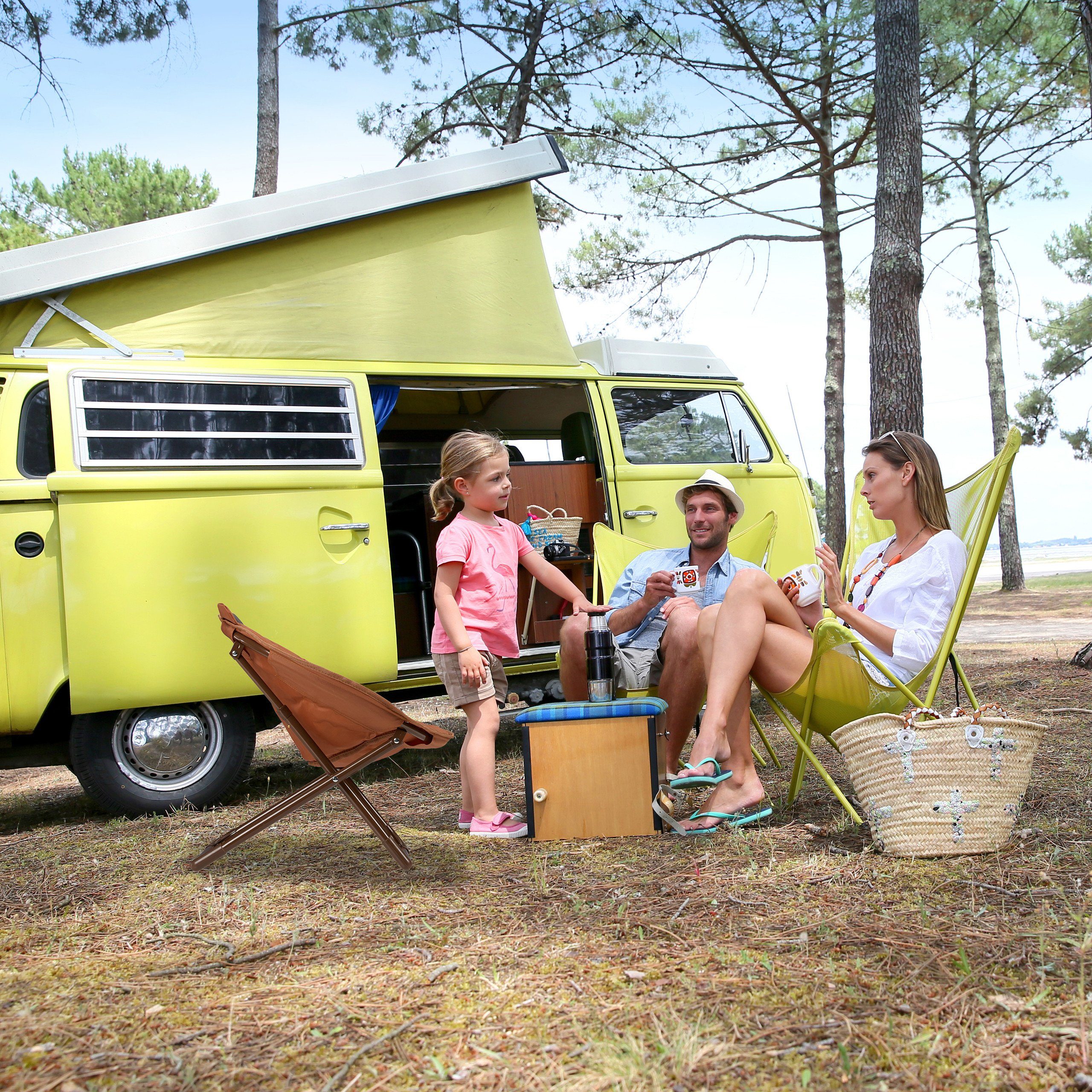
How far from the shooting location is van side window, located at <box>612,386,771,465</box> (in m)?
5.57

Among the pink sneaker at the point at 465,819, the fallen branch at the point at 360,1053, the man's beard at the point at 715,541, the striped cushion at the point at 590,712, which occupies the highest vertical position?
the man's beard at the point at 715,541

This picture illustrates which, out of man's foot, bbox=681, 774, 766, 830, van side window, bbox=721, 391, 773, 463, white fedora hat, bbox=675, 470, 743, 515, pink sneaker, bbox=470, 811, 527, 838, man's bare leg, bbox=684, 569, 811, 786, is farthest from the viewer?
van side window, bbox=721, 391, 773, 463

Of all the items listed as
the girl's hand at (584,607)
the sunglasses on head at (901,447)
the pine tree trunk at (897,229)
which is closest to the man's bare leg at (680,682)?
the girl's hand at (584,607)

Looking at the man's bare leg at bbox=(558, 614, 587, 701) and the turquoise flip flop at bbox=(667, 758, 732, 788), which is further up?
the man's bare leg at bbox=(558, 614, 587, 701)

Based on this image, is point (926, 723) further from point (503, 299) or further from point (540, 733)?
point (503, 299)

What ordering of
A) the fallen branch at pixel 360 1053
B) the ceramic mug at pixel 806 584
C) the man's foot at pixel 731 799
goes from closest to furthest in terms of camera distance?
the fallen branch at pixel 360 1053
the man's foot at pixel 731 799
the ceramic mug at pixel 806 584

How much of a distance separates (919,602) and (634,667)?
114 centimetres

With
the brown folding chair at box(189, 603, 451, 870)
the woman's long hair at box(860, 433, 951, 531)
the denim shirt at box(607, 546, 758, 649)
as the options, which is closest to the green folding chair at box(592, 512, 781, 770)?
the denim shirt at box(607, 546, 758, 649)

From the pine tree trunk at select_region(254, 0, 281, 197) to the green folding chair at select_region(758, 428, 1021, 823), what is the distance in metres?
7.39

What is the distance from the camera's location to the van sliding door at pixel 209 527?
3.90 metres

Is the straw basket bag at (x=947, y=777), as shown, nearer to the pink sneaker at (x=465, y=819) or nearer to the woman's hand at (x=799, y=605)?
the woman's hand at (x=799, y=605)

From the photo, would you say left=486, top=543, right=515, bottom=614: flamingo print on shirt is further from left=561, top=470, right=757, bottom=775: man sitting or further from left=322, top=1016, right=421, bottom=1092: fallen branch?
left=322, top=1016, right=421, bottom=1092: fallen branch

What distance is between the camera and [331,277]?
4.63 metres

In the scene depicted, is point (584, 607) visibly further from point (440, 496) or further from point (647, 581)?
point (440, 496)
